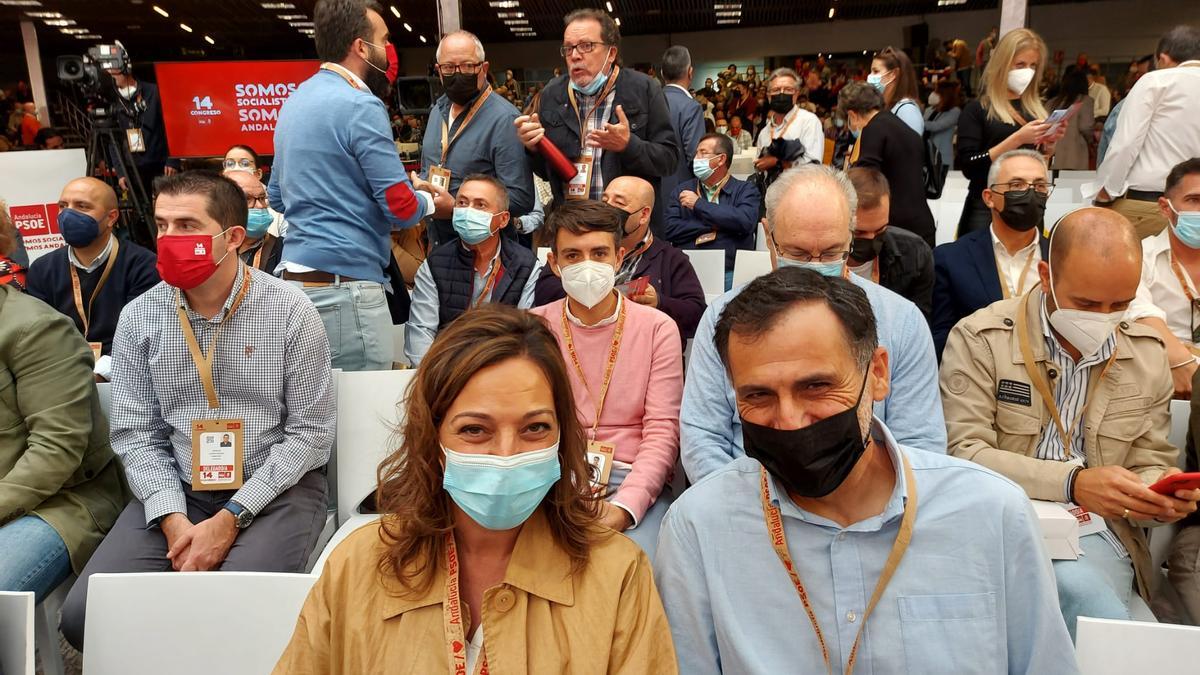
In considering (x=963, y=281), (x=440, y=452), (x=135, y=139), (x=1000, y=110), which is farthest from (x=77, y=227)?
(x=1000, y=110)

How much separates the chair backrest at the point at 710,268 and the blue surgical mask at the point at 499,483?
9.41 ft

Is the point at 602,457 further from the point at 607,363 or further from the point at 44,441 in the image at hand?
the point at 44,441

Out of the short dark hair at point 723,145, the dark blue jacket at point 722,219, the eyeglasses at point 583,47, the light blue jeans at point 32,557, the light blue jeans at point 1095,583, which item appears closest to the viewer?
the light blue jeans at point 1095,583

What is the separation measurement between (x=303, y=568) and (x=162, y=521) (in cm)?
41

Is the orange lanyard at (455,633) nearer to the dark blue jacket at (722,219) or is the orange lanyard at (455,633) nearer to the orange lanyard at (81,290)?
the orange lanyard at (81,290)

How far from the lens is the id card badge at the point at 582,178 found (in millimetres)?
3878

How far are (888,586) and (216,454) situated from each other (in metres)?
1.94

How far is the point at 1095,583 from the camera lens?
6.42ft

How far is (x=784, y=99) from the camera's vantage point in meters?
5.86

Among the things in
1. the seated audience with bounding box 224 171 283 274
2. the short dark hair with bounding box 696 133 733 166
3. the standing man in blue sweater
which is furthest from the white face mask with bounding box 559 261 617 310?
the short dark hair with bounding box 696 133 733 166

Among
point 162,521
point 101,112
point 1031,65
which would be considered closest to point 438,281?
point 162,521

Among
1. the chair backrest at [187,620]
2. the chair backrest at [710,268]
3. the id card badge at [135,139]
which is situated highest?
the id card badge at [135,139]

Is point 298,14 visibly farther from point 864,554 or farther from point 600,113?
point 864,554

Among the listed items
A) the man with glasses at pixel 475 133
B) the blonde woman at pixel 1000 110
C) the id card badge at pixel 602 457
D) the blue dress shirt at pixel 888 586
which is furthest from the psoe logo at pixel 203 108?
the blue dress shirt at pixel 888 586
